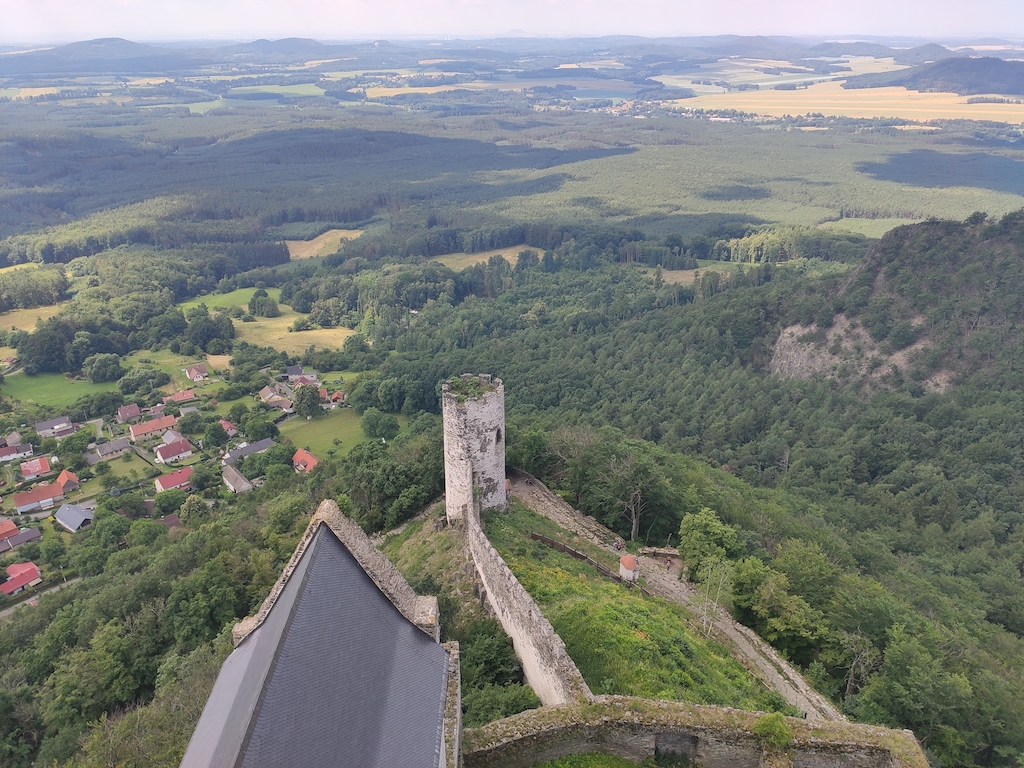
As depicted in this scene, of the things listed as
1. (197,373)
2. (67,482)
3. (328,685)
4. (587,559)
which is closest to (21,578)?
(67,482)

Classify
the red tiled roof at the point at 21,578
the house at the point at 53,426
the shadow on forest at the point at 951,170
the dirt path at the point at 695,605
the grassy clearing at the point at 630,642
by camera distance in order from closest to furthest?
the grassy clearing at the point at 630,642, the dirt path at the point at 695,605, the red tiled roof at the point at 21,578, the house at the point at 53,426, the shadow on forest at the point at 951,170

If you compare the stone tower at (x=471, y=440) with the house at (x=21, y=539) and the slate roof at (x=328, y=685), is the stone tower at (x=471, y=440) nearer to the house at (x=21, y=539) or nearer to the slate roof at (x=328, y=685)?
the slate roof at (x=328, y=685)

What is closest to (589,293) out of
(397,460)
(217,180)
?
(397,460)

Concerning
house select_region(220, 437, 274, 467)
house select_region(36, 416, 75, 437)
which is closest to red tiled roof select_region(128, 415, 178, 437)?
house select_region(36, 416, 75, 437)

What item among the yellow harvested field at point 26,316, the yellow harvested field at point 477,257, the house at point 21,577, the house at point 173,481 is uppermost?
the yellow harvested field at point 477,257

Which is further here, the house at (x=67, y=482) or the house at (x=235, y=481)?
the house at (x=67, y=482)

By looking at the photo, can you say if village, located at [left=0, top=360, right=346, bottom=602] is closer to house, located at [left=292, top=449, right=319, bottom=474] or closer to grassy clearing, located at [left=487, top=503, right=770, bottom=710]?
house, located at [left=292, top=449, right=319, bottom=474]

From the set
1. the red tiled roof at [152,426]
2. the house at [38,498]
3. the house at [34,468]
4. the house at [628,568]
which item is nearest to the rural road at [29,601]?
the house at [38,498]
